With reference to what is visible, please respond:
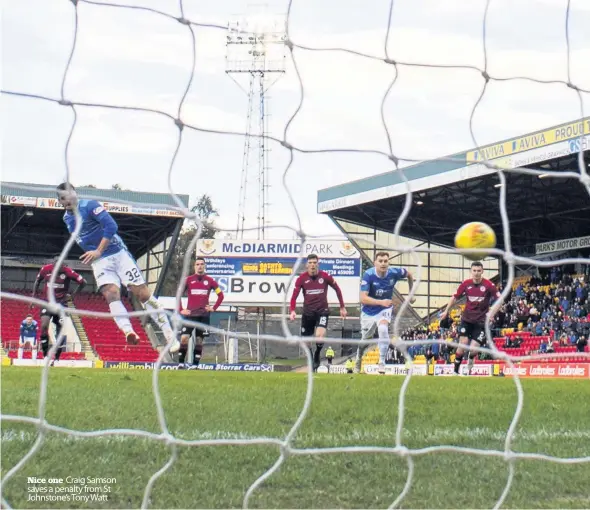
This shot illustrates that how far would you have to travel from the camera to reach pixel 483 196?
25.9 metres

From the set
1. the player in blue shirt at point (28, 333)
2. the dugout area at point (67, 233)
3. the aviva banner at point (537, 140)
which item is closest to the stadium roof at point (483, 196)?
the aviva banner at point (537, 140)

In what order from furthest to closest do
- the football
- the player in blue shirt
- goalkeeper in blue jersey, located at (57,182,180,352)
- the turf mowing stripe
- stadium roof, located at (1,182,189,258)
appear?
the player in blue shirt
stadium roof, located at (1,182,189,258)
the football
goalkeeper in blue jersey, located at (57,182,180,352)
the turf mowing stripe

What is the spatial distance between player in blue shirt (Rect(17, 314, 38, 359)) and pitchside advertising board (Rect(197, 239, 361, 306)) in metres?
8.41

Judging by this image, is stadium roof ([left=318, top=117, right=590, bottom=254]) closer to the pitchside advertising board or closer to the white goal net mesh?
the pitchside advertising board

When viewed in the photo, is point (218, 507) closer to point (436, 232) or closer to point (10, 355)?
point (10, 355)

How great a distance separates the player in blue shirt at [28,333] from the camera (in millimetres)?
20234

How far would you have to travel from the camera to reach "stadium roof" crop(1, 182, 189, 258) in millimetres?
18641

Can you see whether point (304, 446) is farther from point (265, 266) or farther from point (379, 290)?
point (265, 266)

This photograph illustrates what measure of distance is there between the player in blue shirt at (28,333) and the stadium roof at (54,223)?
2074mm

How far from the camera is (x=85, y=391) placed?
6453 millimetres

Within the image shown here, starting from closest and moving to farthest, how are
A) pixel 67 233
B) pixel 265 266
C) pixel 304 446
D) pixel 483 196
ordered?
pixel 304 446, pixel 67 233, pixel 483 196, pixel 265 266

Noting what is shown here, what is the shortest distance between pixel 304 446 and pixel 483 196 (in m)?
22.3

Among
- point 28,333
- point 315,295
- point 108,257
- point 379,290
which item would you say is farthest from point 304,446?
point 28,333

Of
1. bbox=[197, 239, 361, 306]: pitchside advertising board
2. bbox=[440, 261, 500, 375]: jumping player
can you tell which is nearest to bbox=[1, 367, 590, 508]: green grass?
bbox=[440, 261, 500, 375]: jumping player
